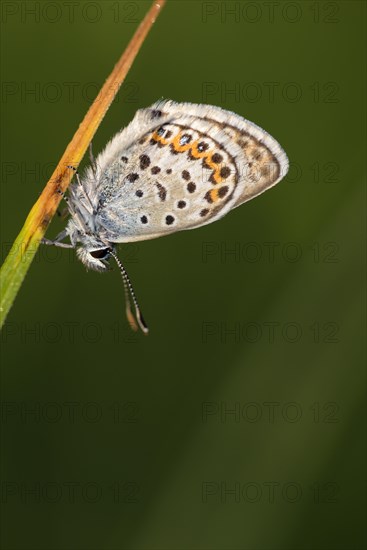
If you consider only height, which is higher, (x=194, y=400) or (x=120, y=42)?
(x=120, y=42)

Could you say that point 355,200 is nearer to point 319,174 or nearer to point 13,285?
point 319,174

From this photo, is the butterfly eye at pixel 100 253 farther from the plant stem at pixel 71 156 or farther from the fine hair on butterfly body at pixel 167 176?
the plant stem at pixel 71 156

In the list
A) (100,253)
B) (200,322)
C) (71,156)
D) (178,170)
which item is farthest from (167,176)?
(200,322)

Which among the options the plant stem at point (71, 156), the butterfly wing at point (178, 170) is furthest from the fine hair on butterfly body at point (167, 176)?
the plant stem at point (71, 156)

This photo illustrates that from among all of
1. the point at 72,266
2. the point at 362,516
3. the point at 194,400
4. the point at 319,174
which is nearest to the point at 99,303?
the point at 72,266

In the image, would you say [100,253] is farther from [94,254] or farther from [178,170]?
[178,170]

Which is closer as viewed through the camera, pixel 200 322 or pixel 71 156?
pixel 71 156
